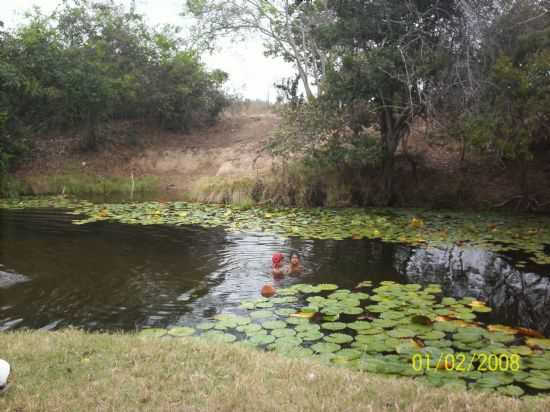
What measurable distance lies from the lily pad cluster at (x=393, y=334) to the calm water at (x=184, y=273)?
0.46m

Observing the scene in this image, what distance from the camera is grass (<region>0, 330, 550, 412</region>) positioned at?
122 inches

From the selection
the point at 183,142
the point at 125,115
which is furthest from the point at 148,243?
the point at 125,115

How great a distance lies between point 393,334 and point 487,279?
3.11 meters

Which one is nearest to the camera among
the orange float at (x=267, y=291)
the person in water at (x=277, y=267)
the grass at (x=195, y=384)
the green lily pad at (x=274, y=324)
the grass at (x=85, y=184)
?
the grass at (x=195, y=384)

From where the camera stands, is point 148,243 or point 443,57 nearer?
point 148,243

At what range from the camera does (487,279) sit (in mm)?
7160

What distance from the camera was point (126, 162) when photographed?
74.0 feet

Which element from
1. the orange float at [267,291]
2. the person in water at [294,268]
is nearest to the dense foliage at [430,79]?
the person in water at [294,268]

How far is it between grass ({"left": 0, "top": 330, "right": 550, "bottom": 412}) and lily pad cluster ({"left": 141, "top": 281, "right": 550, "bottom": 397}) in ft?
1.45

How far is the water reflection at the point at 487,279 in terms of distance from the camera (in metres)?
5.85

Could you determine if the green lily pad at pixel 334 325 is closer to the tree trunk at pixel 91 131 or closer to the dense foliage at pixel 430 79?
the dense foliage at pixel 430 79

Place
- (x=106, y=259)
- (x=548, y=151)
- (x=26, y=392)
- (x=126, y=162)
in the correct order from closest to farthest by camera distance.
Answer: (x=26, y=392) → (x=106, y=259) → (x=548, y=151) → (x=126, y=162)

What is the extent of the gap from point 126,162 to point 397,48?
14452mm

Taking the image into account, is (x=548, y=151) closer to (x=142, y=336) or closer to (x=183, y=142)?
(x=142, y=336)
